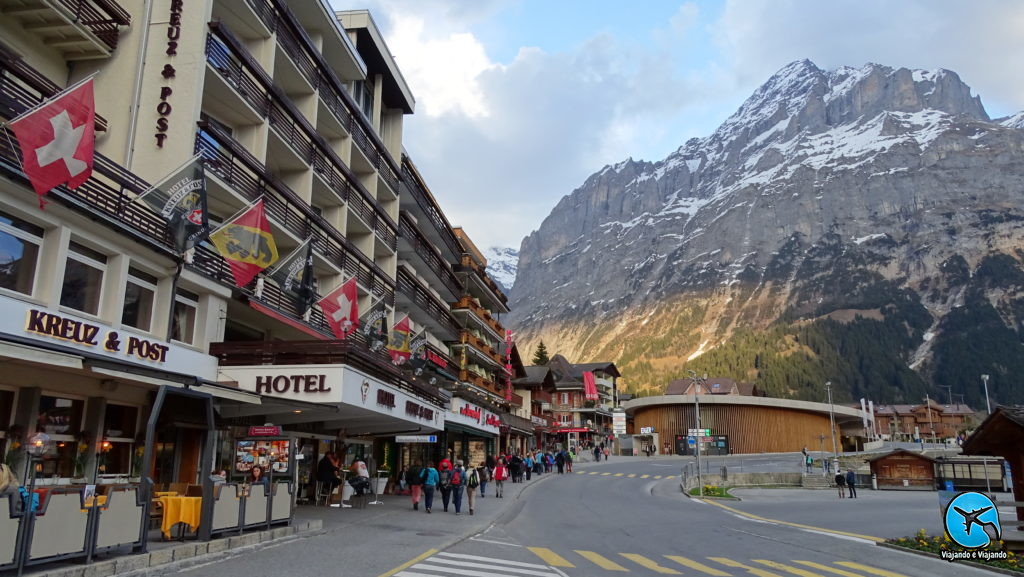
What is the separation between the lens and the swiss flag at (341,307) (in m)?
24.2

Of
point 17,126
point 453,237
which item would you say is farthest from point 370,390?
point 453,237

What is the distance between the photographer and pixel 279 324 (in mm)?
25594

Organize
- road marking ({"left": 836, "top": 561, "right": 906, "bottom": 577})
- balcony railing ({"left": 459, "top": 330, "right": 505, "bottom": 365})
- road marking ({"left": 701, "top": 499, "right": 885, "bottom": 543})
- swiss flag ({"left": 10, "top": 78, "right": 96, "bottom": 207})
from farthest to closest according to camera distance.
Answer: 1. balcony railing ({"left": 459, "top": 330, "right": 505, "bottom": 365})
2. road marking ({"left": 701, "top": 499, "right": 885, "bottom": 543})
3. road marking ({"left": 836, "top": 561, "right": 906, "bottom": 577})
4. swiss flag ({"left": 10, "top": 78, "right": 96, "bottom": 207})

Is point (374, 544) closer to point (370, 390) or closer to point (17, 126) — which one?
point (370, 390)

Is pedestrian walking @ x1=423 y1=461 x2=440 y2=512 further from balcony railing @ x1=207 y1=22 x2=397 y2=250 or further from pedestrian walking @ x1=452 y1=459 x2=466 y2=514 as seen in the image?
balcony railing @ x1=207 y1=22 x2=397 y2=250

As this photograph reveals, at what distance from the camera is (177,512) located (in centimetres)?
1334

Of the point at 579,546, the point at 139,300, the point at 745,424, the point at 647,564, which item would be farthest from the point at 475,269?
the point at 745,424

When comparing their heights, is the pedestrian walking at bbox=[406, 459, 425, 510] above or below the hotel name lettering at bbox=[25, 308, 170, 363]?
below

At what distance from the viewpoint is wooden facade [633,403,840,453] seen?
344 ft

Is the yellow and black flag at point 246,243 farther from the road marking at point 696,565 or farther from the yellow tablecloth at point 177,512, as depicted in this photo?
the road marking at point 696,565

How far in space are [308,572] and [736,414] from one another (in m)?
102

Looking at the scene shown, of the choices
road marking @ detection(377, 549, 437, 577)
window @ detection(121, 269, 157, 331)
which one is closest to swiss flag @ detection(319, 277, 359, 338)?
window @ detection(121, 269, 157, 331)

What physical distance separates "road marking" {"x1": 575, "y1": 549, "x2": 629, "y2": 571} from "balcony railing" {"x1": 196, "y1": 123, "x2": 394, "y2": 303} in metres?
12.4

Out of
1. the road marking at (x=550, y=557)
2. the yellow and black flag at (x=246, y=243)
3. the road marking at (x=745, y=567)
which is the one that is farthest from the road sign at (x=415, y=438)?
the road marking at (x=745, y=567)
